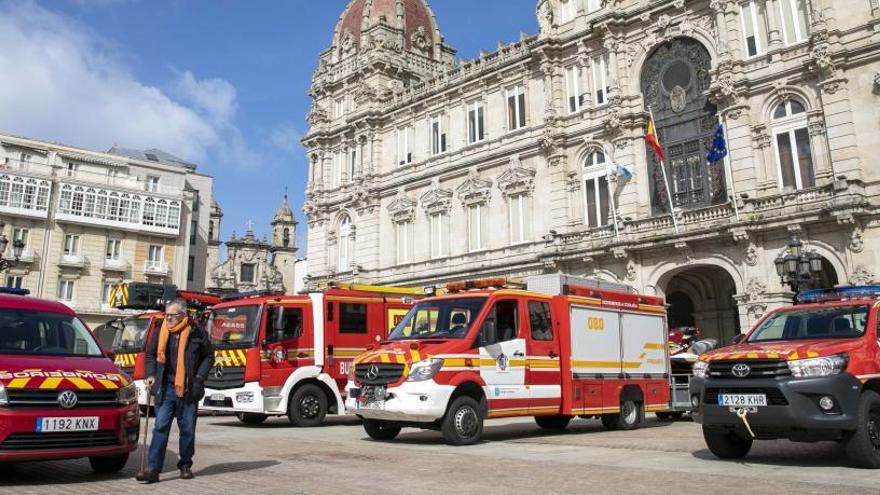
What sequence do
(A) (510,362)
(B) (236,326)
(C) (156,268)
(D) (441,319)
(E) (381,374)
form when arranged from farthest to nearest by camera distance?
(C) (156,268), (B) (236,326), (D) (441,319), (A) (510,362), (E) (381,374)

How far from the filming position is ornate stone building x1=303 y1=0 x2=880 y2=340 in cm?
2272

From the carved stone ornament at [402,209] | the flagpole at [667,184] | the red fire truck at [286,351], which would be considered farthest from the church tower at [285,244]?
the red fire truck at [286,351]

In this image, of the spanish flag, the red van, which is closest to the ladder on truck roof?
the red van

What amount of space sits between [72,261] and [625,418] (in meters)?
41.8

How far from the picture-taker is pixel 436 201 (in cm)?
3503

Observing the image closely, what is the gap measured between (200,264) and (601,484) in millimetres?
51615

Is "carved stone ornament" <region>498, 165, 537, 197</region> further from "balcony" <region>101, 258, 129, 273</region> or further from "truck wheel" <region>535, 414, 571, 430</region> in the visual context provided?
"balcony" <region>101, 258, 129, 273</region>

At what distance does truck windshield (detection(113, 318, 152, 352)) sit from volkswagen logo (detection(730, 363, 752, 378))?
1680 centimetres

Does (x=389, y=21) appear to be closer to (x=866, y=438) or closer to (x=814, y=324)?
(x=814, y=324)

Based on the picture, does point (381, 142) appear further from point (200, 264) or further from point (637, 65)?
point (200, 264)

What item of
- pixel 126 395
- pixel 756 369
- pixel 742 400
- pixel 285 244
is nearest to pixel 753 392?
pixel 742 400

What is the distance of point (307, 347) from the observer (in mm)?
15984

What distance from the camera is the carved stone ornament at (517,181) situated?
1219 inches

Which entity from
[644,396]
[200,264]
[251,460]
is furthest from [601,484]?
[200,264]
